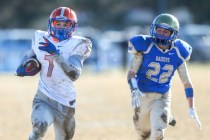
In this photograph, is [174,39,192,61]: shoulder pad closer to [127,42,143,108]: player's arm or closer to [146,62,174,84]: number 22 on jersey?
[146,62,174,84]: number 22 on jersey

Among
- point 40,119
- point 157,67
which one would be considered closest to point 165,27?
point 157,67

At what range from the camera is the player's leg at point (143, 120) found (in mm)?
7770

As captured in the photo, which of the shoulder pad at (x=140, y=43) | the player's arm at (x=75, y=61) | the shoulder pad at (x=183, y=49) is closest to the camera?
the player's arm at (x=75, y=61)

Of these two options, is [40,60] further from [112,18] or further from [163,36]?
[112,18]

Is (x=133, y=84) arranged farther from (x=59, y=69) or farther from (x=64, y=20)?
(x=64, y=20)

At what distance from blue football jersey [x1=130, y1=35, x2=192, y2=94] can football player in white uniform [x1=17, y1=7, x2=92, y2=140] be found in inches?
28.4

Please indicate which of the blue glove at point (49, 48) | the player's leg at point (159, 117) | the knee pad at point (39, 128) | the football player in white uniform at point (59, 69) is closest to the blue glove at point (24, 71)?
the football player in white uniform at point (59, 69)

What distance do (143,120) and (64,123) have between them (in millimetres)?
1055

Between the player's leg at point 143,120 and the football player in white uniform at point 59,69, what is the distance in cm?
89

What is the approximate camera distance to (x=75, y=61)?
7.16 m

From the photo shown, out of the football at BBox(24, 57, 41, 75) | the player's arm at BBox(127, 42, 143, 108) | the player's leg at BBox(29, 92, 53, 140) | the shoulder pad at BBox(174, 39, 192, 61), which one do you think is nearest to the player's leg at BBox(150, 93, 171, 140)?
the player's arm at BBox(127, 42, 143, 108)

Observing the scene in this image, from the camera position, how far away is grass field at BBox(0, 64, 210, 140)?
10.4 metres

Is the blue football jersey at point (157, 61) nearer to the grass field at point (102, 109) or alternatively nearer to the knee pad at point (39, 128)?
the knee pad at point (39, 128)

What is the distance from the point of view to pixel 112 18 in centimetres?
4250
